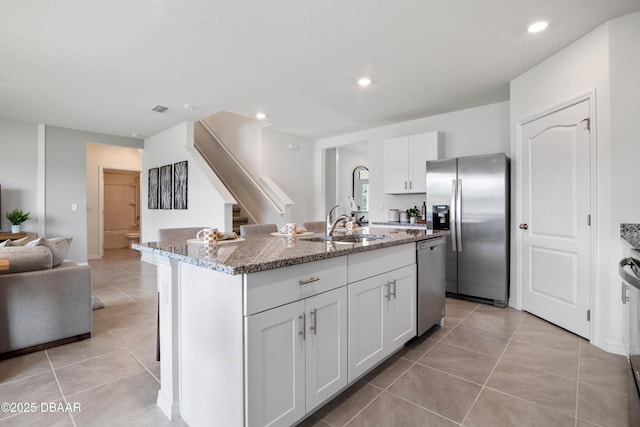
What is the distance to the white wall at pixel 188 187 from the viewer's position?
177 inches

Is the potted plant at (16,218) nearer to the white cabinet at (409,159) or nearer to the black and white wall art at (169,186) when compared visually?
the black and white wall art at (169,186)

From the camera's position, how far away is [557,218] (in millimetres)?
2842

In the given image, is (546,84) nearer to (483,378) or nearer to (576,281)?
(576,281)

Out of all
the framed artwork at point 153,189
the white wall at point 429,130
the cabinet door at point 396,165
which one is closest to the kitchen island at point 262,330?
the cabinet door at point 396,165

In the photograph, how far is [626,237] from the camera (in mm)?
2223

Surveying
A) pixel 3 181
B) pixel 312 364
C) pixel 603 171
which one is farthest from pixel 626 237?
pixel 3 181

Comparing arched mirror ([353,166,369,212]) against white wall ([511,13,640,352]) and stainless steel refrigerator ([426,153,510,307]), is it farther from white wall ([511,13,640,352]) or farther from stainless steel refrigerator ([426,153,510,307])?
white wall ([511,13,640,352])

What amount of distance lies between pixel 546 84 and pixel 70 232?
23.5ft

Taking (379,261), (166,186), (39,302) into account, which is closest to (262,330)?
(379,261)

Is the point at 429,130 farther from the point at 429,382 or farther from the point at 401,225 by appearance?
the point at 429,382

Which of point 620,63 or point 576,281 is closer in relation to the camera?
point 620,63

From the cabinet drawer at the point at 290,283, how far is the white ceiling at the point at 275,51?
1.76 metres

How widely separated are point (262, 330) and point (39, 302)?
225cm

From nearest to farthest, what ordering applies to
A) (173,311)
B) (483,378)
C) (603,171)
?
(173,311) → (483,378) → (603,171)
